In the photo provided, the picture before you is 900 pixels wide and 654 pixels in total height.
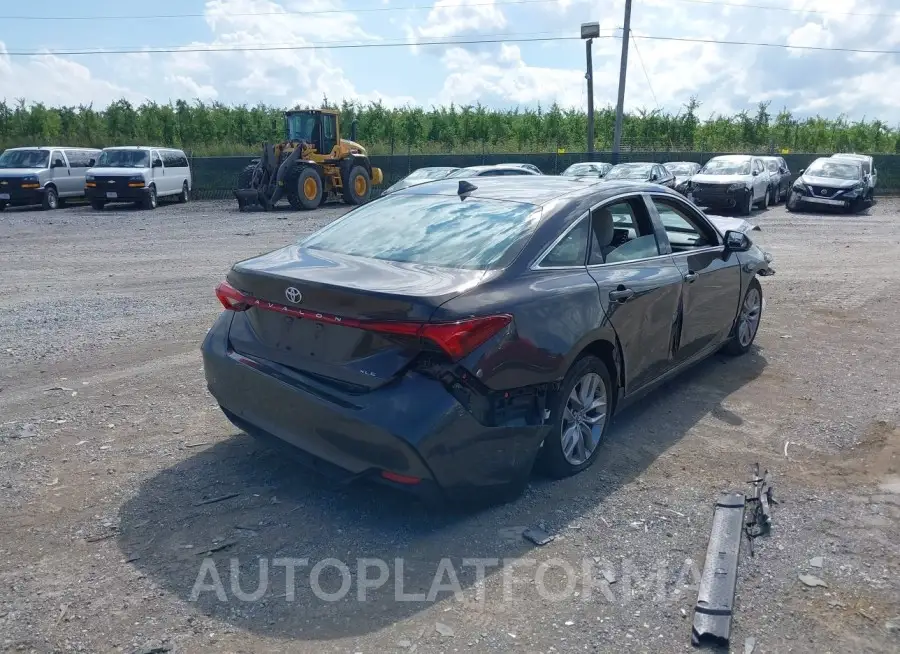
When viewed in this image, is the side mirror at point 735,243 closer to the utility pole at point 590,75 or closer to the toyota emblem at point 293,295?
the toyota emblem at point 293,295

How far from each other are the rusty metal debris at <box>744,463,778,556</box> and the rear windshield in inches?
69.3

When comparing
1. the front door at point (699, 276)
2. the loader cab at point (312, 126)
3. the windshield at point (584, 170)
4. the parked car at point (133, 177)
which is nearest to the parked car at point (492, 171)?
the windshield at point (584, 170)

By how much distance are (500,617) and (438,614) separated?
0.81 feet

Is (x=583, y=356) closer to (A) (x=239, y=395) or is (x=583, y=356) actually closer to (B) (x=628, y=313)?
(B) (x=628, y=313)

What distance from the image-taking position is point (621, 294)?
14.9 feet

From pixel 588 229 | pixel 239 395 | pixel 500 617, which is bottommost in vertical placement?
pixel 500 617

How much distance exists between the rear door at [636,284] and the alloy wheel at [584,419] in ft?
1.02

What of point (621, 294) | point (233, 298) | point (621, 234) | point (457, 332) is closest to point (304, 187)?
point (621, 234)

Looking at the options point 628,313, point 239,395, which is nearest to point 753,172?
point 628,313

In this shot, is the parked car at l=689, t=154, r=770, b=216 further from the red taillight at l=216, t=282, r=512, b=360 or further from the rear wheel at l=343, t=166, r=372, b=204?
the red taillight at l=216, t=282, r=512, b=360

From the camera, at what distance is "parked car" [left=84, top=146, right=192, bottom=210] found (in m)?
24.0

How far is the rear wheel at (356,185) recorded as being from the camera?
83.9 feet

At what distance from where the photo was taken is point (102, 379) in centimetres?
605

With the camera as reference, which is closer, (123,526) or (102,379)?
(123,526)
